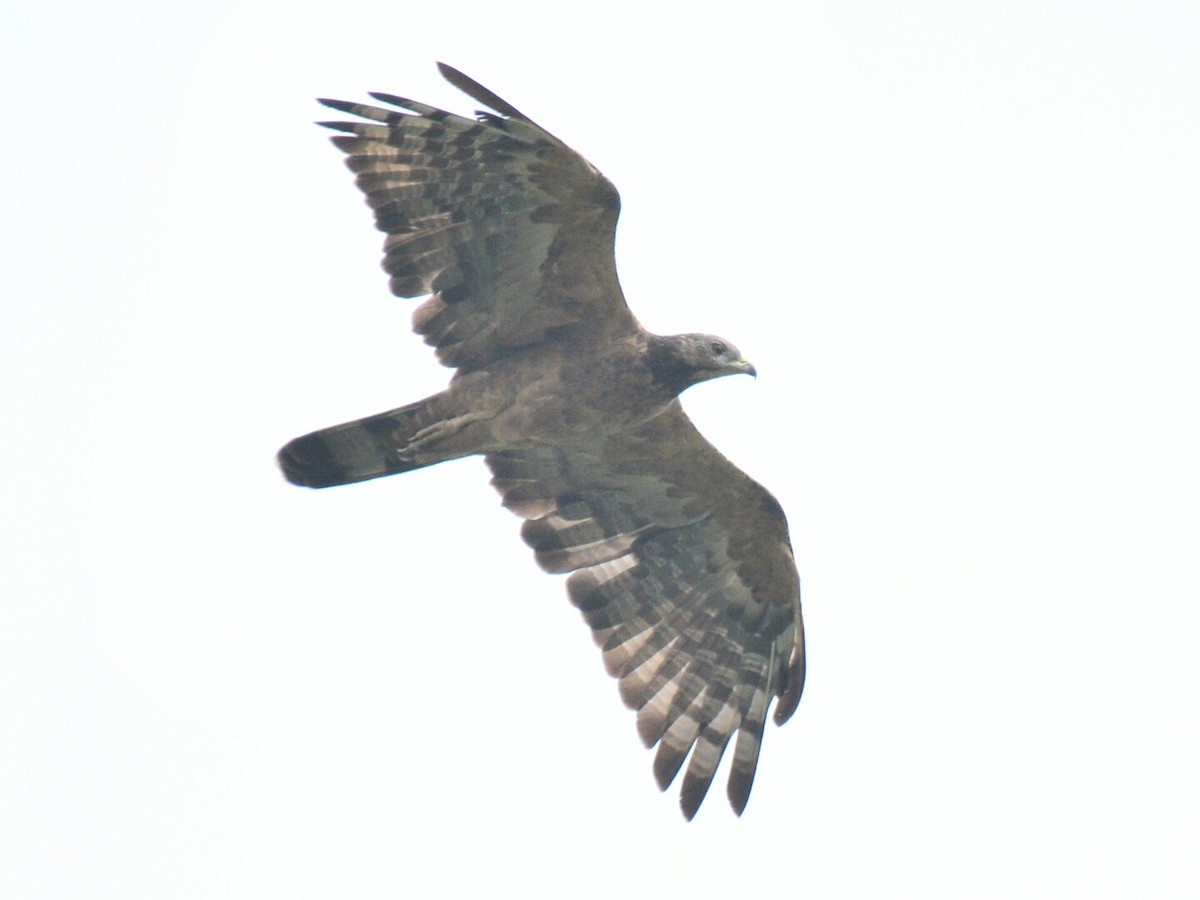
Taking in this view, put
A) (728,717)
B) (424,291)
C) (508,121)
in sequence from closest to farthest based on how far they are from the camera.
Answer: (508,121), (424,291), (728,717)

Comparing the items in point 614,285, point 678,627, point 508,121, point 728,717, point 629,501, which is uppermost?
point 508,121

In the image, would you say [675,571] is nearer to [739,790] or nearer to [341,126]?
[739,790]

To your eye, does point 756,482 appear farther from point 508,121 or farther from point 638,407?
point 508,121

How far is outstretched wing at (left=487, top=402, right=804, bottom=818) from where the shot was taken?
1169 cm

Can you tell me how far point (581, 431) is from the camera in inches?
439

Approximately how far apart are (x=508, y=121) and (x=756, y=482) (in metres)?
3.14

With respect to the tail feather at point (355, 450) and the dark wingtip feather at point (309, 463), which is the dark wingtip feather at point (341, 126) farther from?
the dark wingtip feather at point (309, 463)

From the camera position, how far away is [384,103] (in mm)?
10328

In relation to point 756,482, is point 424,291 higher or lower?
higher

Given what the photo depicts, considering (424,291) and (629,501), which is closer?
(424,291)

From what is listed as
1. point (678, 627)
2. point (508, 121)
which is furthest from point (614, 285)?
point (678, 627)

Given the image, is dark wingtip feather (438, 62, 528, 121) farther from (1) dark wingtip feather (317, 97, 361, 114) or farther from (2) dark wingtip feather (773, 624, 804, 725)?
(2) dark wingtip feather (773, 624, 804, 725)

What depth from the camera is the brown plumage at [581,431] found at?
34.5ft

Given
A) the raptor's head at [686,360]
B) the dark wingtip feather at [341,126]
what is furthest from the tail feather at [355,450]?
the dark wingtip feather at [341,126]
